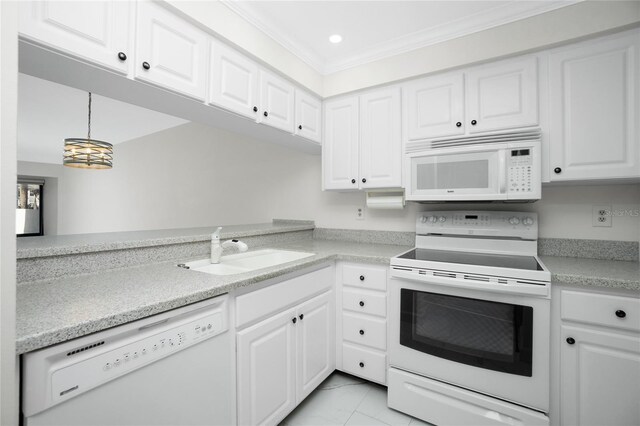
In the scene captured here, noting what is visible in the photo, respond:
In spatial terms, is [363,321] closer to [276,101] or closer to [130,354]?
[130,354]

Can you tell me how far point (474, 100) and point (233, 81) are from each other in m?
1.55

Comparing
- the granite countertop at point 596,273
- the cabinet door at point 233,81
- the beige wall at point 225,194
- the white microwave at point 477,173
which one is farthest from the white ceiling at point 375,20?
the granite countertop at point 596,273

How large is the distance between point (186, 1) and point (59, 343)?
1542 mm

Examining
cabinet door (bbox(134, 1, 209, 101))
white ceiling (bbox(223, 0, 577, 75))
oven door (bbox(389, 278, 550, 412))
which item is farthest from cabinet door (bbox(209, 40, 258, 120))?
oven door (bbox(389, 278, 550, 412))

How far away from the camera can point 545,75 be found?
5.62 feet

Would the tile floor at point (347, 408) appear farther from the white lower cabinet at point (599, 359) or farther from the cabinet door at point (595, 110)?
the cabinet door at point (595, 110)

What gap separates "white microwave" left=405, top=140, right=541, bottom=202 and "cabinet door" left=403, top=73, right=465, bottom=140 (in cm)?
16

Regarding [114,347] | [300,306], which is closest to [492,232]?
[300,306]

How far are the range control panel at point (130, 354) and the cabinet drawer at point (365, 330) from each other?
1047mm

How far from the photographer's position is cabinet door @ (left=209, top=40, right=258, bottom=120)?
160 cm

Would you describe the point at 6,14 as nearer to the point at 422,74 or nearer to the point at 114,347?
the point at 114,347

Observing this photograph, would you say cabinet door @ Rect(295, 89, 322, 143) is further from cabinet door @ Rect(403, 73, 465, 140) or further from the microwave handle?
the microwave handle

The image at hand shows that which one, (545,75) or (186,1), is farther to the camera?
(545,75)

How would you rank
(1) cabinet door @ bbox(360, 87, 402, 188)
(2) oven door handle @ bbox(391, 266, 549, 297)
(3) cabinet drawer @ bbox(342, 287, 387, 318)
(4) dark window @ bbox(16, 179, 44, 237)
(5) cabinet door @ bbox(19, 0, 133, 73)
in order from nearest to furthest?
(5) cabinet door @ bbox(19, 0, 133, 73)
(2) oven door handle @ bbox(391, 266, 549, 297)
(3) cabinet drawer @ bbox(342, 287, 387, 318)
(1) cabinet door @ bbox(360, 87, 402, 188)
(4) dark window @ bbox(16, 179, 44, 237)
